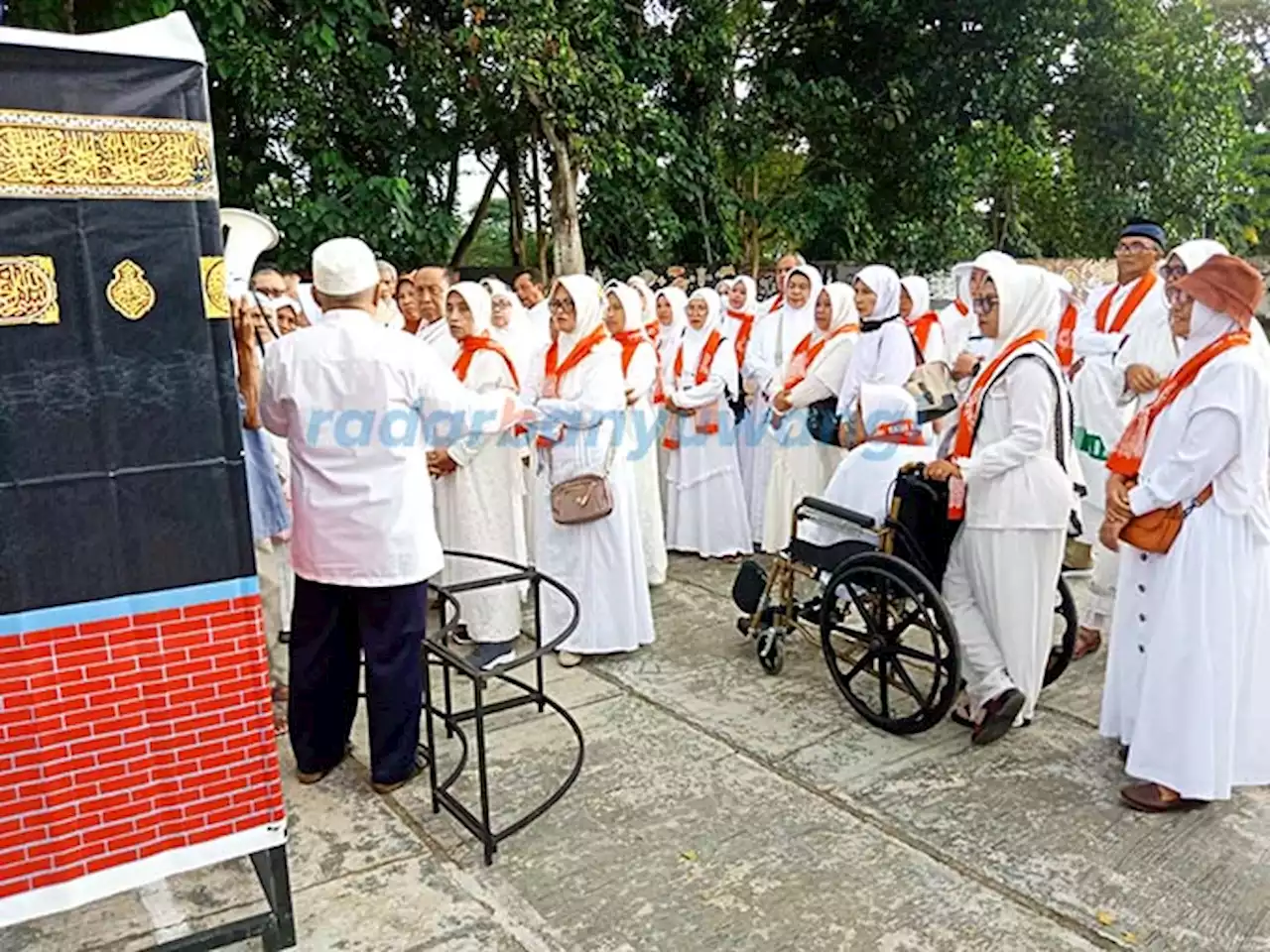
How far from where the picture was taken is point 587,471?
475 centimetres

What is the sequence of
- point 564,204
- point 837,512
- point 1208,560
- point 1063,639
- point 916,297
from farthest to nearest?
point 564,204 < point 916,297 < point 1063,639 < point 837,512 < point 1208,560

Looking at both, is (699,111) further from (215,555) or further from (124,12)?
(215,555)

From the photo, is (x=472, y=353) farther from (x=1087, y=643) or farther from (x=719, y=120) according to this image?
(x=719, y=120)

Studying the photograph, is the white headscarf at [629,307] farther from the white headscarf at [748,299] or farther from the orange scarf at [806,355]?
the white headscarf at [748,299]

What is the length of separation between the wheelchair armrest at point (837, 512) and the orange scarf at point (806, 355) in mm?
1701

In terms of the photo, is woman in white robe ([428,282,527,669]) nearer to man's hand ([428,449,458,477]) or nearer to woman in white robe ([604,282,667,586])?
man's hand ([428,449,458,477])

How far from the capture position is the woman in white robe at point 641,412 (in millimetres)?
5609

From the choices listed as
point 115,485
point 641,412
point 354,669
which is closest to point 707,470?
point 641,412

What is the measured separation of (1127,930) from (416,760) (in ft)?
7.71

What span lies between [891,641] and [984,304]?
131cm

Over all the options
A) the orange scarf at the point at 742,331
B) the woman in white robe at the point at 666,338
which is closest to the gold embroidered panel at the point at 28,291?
the woman in white robe at the point at 666,338

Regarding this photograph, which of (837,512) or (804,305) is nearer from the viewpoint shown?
(837,512)

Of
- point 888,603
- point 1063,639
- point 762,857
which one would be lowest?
point 762,857

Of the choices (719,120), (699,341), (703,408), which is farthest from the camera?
(719,120)
